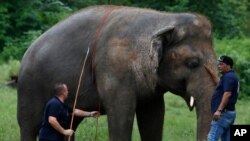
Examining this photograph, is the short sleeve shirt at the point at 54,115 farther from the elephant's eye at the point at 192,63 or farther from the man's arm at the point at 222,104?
the man's arm at the point at 222,104

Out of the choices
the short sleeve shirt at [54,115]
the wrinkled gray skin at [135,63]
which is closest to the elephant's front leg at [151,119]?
the wrinkled gray skin at [135,63]

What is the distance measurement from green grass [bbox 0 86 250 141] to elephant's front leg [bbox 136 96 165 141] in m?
1.57

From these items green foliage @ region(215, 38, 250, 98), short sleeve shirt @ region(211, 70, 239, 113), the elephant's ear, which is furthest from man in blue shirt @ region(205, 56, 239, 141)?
green foliage @ region(215, 38, 250, 98)

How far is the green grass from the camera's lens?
13102mm

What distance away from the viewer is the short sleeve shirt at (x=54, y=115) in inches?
354

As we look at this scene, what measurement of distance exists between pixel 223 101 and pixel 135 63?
43.8 inches

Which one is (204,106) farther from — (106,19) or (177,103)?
(177,103)

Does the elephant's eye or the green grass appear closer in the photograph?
the elephant's eye

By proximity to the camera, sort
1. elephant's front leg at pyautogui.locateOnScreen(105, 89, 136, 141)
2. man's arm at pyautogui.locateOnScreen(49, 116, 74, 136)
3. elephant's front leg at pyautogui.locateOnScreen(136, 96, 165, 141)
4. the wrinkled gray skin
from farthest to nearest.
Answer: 1. elephant's front leg at pyautogui.locateOnScreen(136, 96, 165, 141)
2. elephant's front leg at pyautogui.locateOnScreen(105, 89, 136, 141)
3. the wrinkled gray skin
4. man's arm at pyautogui.locateOnScreen(49, 116, 74, 136)

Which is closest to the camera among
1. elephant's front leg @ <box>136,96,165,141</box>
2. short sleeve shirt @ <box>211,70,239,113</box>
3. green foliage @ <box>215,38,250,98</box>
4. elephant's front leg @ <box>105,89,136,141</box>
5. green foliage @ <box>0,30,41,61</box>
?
short sleeve shirt @ <box>211,70,239,113</box>

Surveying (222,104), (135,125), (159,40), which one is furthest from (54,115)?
(135,125)

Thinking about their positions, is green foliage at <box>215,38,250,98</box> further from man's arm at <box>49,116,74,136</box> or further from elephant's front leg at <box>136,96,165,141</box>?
man's arm at <box>49,116,74,136</box>

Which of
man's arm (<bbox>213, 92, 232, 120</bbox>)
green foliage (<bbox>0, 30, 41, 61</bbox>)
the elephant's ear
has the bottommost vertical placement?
green foliage (<bbox>0, 30, 41, 61</bbox>)

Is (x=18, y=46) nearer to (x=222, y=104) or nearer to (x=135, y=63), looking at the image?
(x=135, y=63)
